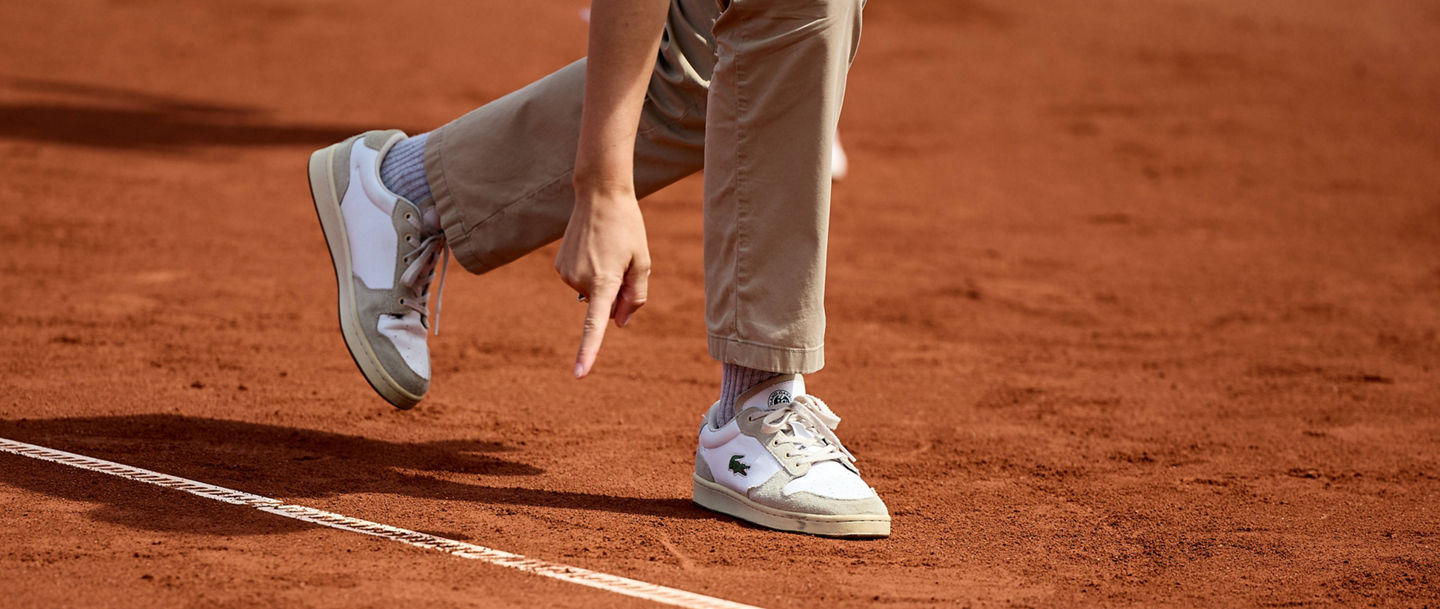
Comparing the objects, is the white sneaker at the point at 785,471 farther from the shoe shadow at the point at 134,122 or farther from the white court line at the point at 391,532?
the shoe shadow at the point at 134,122

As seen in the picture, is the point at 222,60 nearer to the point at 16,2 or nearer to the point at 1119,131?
the point at 16,2

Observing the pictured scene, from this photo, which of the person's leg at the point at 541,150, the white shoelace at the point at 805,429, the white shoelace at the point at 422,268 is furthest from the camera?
the white shoelace at the point at 422,268

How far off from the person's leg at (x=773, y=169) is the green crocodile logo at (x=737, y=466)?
178mm

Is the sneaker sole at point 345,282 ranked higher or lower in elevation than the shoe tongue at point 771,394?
higher

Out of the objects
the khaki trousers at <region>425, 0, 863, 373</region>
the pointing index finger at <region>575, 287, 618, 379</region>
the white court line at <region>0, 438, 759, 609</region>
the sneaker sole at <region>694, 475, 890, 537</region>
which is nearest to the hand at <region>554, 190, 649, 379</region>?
the pointing index finger at <region>575, 287, 618, 379</region>

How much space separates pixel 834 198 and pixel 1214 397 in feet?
9.28

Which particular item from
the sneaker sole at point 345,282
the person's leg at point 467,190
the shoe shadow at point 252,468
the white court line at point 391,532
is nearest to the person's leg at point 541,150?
the person's leg at point 467,190

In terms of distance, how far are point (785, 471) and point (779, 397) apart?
123 millimetres

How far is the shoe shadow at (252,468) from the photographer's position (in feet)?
7.05

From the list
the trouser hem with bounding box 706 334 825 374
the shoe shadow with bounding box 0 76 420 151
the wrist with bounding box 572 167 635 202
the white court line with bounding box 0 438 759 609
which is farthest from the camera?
the shoe shadow with bounding box 0 76 420 151

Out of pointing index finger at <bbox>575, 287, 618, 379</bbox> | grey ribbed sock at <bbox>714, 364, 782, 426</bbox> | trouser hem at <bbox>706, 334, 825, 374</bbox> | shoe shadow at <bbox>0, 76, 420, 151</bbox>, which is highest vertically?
shoe shadow at <bbox>0, 76, 420, 151</bbox>

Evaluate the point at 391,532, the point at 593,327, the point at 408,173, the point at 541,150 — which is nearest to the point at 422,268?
the point at 408,173

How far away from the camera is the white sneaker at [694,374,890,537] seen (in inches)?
85.9

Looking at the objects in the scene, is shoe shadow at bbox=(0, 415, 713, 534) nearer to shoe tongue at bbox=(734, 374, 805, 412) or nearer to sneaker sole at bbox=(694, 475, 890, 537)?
sneaker sole at bbox=(694, 475, 890, 537)
